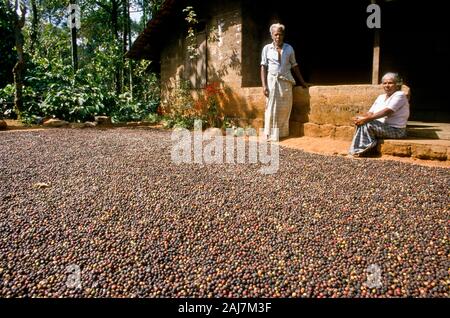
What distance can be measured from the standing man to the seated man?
1.48 m

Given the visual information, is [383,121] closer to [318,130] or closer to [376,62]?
[318,130]

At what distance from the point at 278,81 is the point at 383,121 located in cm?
183

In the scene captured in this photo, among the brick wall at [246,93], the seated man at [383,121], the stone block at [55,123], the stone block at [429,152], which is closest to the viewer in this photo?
the stone block at [429,152]

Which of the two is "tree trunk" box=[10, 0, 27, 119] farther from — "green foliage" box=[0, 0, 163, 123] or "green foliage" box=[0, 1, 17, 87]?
"green foliage" box=[0, 1, 17, 87]

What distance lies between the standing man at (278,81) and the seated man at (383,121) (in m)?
1.48

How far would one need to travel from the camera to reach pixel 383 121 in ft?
14.5

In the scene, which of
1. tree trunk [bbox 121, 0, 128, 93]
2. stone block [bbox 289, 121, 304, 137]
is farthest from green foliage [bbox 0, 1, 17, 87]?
stone block [bbox 289, 121, 304, 137]

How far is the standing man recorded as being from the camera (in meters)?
5.37

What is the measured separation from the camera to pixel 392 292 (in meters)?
1.66

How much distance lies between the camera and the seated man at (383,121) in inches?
165

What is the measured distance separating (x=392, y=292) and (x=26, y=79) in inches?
408

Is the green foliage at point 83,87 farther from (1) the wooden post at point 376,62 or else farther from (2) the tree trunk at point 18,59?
(1) the wooden post at point 376,62

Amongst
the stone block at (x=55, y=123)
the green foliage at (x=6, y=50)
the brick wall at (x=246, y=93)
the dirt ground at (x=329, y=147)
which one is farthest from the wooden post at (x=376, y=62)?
the green foliage at (x=6, y=50)

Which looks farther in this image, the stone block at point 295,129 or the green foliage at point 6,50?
the green foliage at point 6,50
